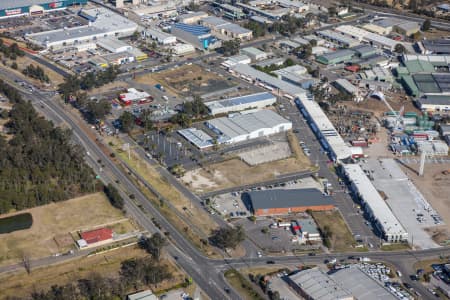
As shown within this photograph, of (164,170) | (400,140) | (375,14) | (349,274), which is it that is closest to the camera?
(349,274)

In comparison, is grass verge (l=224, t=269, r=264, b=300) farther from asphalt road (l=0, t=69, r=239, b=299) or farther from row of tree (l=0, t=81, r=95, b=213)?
row of tree (l=0, t=81, r=95, b=213)

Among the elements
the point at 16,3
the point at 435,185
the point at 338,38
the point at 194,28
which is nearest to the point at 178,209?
the point at 435,185

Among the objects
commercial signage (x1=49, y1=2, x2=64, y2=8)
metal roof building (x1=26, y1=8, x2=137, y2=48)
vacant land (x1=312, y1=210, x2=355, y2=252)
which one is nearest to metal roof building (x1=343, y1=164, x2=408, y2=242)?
vacant land (x1=312, y1=210, x2=355, y2=252)

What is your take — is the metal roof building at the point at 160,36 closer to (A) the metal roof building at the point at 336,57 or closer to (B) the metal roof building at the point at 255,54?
(B) the metal roof building at the point at 255,54

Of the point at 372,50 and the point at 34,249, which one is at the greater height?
the point at 372,50

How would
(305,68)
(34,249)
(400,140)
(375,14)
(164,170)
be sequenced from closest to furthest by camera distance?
(34,249) → (164,170) → (400,140) → (305,68) → (375,14)

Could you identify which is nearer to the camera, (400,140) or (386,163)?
(386,163)

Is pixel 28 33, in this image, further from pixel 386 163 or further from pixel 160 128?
pixel 386 163

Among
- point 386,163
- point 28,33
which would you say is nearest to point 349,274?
point 386,163
